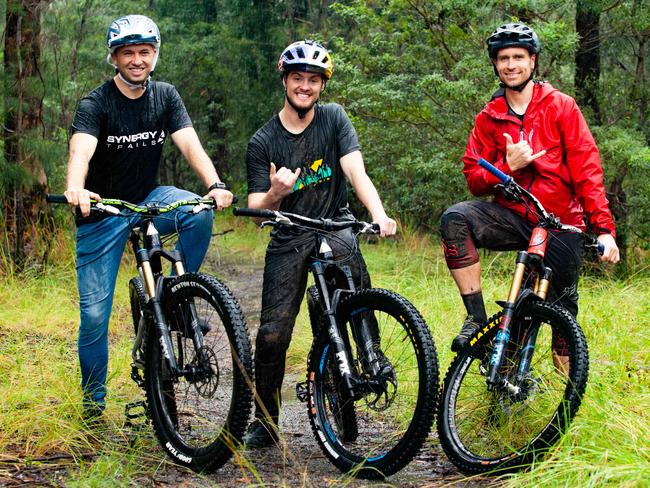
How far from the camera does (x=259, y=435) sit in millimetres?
4930

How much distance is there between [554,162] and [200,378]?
213 cm

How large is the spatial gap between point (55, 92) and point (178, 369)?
23.2 feet

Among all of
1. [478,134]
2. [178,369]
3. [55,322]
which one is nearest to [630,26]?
[478,134]

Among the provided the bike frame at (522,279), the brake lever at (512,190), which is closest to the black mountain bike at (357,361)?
the bike frame at (522,279)

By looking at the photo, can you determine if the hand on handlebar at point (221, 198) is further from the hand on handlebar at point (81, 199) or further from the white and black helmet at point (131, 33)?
the white and black helmet at point (131, 33)

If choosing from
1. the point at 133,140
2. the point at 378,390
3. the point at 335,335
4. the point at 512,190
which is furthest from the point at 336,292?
the point at 133,140

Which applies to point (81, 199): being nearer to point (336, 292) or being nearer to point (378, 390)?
point (336, 292)

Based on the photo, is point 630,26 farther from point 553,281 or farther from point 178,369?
point 178,369

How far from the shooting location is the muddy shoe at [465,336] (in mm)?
4457

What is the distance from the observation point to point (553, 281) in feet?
16.0

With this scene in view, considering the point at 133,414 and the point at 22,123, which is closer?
the point at 133,414

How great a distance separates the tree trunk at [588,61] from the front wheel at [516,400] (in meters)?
6.61

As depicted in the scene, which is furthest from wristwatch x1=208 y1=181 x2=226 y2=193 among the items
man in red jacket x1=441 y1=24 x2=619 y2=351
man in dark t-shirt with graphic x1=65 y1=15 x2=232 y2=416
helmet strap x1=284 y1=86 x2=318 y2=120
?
man in red jacket x1=441 y1=24 x2=619 y2=351

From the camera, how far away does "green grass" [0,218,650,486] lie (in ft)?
12.8
